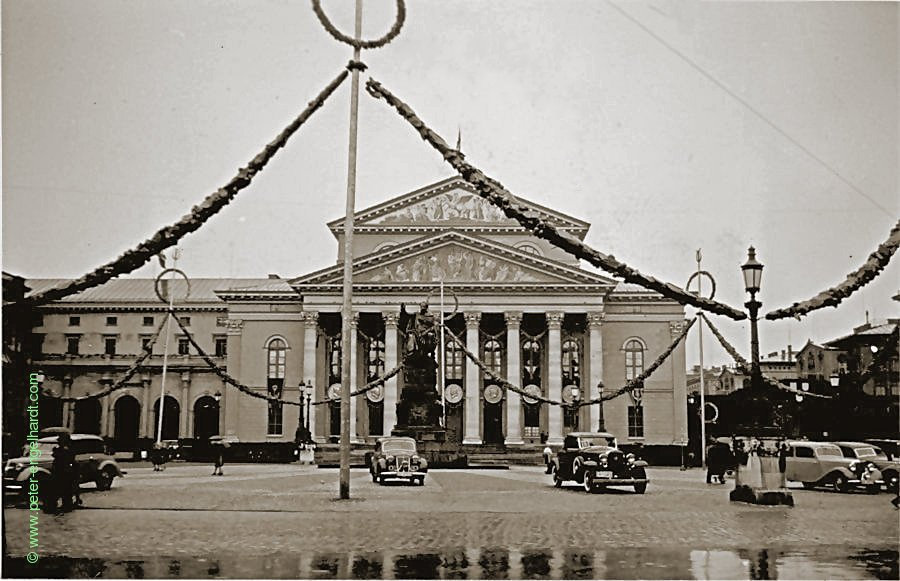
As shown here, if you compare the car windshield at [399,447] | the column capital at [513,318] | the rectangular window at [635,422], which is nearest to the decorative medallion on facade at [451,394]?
the column capital at [513,318]

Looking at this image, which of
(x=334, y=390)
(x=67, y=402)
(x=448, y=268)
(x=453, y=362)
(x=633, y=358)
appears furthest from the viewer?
(x=633, y=358)

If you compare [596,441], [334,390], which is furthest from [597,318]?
[596,441]

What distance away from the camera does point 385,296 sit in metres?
36.2

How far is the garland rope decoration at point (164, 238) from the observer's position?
9.67 meters

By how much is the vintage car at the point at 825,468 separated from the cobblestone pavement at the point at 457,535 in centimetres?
282

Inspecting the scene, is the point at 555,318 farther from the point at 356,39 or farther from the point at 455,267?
the point at 356,39

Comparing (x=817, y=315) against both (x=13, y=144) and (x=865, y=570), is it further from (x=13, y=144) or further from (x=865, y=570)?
(x=13, y=144)

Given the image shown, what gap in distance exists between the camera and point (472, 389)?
40.2 m

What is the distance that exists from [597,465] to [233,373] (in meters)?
19.5

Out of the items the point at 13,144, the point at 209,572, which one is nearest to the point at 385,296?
the point at 13,144

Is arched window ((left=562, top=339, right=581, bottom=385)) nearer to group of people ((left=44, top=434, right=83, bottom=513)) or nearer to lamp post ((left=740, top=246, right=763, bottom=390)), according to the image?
lamp post ((left=740, top=246, right=763, bottom=390))

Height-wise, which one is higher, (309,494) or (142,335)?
(142,335)

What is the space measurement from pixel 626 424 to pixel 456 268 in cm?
1005

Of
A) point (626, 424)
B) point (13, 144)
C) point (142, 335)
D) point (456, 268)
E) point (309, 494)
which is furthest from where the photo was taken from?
point (626, 424)
